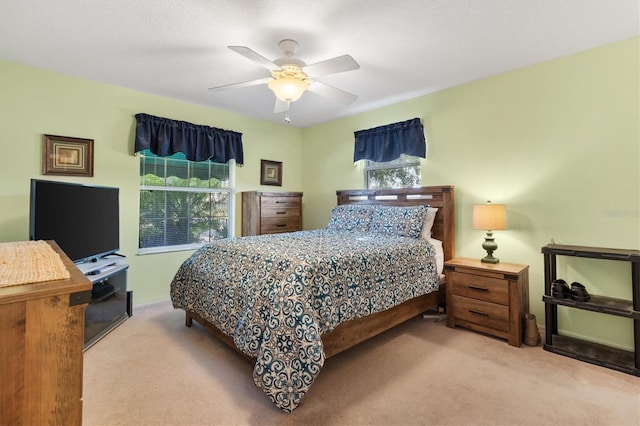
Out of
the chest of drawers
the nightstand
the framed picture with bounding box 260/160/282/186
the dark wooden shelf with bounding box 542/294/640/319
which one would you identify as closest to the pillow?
the nightstand

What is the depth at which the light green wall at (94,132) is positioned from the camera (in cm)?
284

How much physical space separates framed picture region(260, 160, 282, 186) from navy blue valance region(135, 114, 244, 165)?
0.42m

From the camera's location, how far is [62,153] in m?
3.10

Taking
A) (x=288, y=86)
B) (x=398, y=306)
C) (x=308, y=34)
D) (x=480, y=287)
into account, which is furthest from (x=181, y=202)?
(x=480, y=287)

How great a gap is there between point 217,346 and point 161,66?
262cm

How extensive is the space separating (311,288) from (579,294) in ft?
6.96

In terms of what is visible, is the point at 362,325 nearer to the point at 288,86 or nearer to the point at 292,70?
the point at 288,86

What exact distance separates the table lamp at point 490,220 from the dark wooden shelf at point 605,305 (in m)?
0.58

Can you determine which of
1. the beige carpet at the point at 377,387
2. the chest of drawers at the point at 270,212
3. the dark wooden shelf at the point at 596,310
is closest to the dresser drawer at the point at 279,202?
the chest of drawers at the point at 270,212

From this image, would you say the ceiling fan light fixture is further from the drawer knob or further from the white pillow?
the drawer knob

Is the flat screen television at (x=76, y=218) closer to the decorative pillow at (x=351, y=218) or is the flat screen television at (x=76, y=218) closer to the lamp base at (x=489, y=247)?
the decorative pillow at (x=351, y=218)

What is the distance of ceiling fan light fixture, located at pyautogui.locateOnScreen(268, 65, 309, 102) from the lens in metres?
2.36

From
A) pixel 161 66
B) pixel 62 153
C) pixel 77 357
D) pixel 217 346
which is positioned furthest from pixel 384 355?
pixel 62 153

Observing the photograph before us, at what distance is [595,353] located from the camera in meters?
2.37
